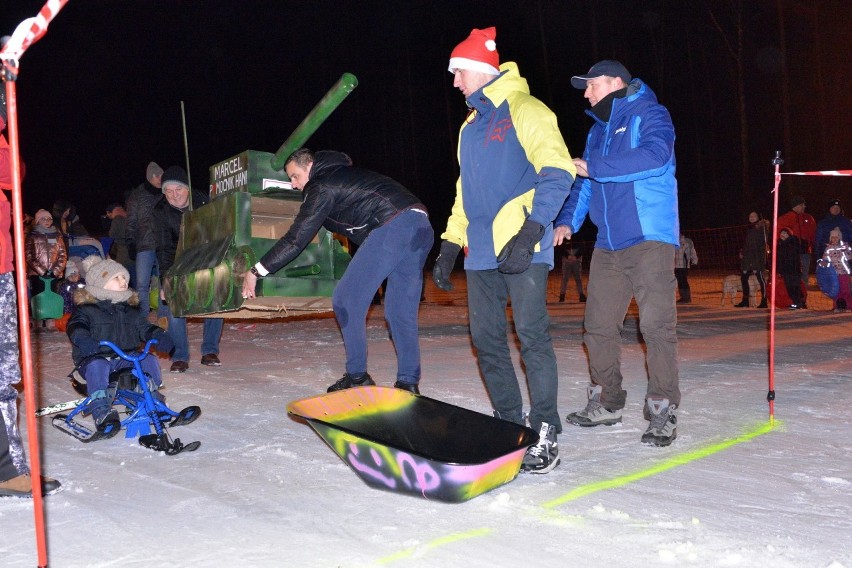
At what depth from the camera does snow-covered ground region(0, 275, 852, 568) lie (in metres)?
2.39

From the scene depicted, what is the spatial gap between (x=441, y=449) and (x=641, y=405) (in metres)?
1.79

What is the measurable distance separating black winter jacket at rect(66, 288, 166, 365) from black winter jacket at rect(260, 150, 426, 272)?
2.42 feet

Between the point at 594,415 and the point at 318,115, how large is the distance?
2.29 meters

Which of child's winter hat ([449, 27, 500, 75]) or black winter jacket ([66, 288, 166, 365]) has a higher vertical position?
child's winter hat ([449, 27, 500, 75])

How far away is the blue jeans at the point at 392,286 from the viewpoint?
4480mm

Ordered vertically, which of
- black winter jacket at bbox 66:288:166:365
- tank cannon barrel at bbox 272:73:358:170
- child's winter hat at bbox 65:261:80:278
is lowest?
black winter jacket at bbox 66:288:166:365

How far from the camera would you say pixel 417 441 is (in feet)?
11.0

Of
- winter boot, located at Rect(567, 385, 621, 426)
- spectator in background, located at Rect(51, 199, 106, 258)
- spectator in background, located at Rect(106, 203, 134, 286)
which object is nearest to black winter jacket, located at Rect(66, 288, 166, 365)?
winter boot, located at Rect(567, 385, 621, 426)

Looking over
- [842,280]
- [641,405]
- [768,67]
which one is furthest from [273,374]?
[768,67]

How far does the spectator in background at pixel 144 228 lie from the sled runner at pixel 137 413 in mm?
2672

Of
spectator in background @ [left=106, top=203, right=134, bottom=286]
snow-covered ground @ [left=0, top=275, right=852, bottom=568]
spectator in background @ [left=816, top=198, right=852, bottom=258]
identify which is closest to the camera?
snow-covered ground @ [left=0, top=275, right=852, bottom=568]

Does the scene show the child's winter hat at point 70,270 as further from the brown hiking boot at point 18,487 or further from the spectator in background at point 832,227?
the spectator in background at point 832,227

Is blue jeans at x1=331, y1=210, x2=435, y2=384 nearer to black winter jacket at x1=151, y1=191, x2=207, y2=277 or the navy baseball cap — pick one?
the navy baseball cap

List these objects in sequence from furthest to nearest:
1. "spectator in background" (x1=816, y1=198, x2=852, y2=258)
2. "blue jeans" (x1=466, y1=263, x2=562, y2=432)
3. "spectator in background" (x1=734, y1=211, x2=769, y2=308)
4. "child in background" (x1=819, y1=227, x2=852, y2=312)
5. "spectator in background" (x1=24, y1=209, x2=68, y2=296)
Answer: "spectator in background" (x1=734, y1=211, x2=769, y2=308) < "spectator in background" (x1=816, y1=198, x2=852, y2=258) < "child in background" (x1=819, y1=227, x2=852, y2=312) < "spectator in background" (x1=24, y1=209, x2=68, y2=296) < "blue jeans" (x1=466, y1=263, x2=562, y2=432)
